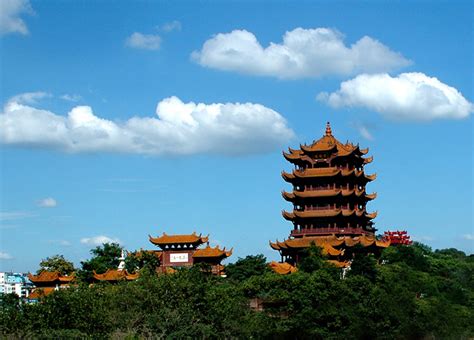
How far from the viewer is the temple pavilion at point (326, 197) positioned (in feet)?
191

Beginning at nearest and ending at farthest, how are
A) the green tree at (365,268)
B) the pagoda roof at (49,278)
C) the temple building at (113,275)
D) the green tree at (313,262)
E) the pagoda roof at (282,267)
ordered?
the green tree at (365,268)
the green tree at (313,262)
the pagoda roof at (282,267)
the temple building at (113,275)
the pagoda roof at (49,278)

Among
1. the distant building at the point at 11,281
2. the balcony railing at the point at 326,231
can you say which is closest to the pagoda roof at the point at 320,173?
the balcony railing at the point at 326,231

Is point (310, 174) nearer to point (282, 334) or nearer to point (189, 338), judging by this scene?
point (282, 334)

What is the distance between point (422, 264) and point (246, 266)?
1266cm

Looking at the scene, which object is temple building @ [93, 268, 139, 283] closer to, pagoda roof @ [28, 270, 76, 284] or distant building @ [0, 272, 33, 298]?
pagoda roof @ [28, 270, 76, 284]

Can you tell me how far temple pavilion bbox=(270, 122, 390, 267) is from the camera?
58234mm

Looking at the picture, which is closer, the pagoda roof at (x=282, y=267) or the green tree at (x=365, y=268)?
the green tree at (x=365, y=268)

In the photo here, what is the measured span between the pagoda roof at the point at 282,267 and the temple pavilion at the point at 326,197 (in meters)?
2.92

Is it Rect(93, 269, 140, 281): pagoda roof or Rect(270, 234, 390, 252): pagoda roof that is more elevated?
Rect(270, 234, 390, 252): pagoda roof

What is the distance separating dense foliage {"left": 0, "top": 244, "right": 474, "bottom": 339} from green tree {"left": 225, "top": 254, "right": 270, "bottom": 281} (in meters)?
2.59

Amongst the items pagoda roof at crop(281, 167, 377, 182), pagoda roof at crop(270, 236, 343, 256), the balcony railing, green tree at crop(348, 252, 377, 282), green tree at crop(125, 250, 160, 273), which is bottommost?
green tree at crop(348, 252, 377, 282)

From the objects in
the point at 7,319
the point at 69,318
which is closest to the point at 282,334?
the point at 69,318

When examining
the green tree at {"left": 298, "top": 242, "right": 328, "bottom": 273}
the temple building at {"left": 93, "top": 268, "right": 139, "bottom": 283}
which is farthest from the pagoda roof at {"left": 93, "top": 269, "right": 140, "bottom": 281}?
the green tree at {"left": 298, "top": 242, "right": 328, "bottom": 273}

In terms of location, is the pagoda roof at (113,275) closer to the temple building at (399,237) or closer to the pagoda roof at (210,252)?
the pagoda roof at (210,252)
